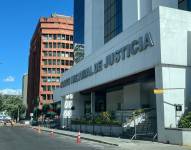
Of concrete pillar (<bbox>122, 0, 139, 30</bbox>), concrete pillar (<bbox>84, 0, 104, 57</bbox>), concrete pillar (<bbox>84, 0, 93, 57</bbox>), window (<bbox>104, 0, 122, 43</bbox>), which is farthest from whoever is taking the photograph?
concrete pillar (<bbox>84, 0, 93, 57</bbox>)

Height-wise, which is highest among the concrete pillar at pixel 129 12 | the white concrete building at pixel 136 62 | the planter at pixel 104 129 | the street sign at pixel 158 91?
the concrete pillar at pixel 129 12

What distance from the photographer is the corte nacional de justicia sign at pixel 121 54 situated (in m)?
29.3

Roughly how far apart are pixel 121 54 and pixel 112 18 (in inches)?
570

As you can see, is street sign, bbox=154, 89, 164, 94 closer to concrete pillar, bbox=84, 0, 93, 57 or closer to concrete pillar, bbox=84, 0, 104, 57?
concrete pillar, bbox=84, 0, 104, 57

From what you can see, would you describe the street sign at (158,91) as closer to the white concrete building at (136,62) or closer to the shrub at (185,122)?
the white concrete building at (136,62)

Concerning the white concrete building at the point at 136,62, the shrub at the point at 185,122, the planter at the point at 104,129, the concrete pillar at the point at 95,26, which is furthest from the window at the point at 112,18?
the shrub at the point at 185,122

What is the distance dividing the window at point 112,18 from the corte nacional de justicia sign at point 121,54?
521 cm

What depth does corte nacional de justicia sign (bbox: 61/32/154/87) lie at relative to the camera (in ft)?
96.2

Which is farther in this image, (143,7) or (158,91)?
(143,7)

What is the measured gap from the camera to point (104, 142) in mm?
26469

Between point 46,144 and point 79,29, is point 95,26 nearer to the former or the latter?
point 79,29

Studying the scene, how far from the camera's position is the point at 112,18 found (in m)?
48.2

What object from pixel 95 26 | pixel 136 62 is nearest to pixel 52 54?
pixel 95 26

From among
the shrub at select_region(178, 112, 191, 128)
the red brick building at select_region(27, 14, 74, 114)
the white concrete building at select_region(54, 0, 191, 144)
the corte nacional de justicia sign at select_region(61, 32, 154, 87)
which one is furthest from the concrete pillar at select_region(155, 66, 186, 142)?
the red brick building at select_region(27, 14, 74, 114)
